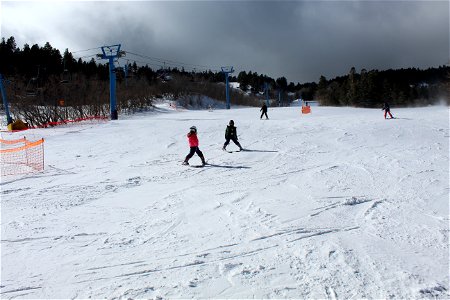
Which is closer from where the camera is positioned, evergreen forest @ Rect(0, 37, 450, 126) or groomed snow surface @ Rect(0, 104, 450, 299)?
groomed snow surface @ Rect(0, 104, 450, 299)

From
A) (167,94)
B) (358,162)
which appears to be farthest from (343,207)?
(167,94)

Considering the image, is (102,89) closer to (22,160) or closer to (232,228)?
(22,160)

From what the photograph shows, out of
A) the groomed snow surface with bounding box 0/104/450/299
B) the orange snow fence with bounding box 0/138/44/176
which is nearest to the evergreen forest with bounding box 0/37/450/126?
the orange snow fence with bounding box 0/138/44/176

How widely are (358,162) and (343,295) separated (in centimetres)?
814

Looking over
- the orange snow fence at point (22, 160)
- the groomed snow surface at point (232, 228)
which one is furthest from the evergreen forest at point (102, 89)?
the groomed snow surface at point (232, 228)

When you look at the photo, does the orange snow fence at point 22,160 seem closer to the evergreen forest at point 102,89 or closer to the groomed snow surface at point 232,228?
the groomed snow surface at point 232,228

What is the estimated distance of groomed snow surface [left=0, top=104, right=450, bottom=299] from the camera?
13.0 feet

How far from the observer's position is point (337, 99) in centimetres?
7919

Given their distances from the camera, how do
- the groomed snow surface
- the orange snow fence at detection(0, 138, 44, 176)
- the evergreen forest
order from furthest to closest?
the evergreen forest, the orange snow fence at detection(0, 138, 44, 176), the groomed snow surface

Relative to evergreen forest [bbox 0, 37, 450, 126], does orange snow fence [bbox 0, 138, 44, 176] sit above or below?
below

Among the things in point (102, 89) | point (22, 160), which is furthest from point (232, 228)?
point (102, 89)

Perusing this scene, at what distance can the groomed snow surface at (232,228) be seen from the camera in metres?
3.96

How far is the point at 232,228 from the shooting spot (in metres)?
5.62

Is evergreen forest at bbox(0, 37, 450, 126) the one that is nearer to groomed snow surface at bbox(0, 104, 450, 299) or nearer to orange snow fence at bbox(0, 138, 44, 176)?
orange snow fence at bbox(0, 138, 44, 176)
